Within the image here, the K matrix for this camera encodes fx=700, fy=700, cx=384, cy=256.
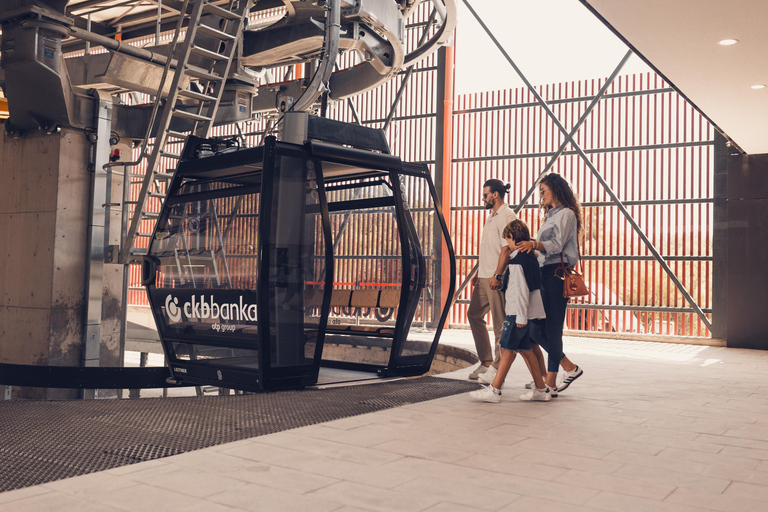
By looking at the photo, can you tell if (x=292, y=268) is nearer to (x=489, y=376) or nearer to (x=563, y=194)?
(x=489, y=376)

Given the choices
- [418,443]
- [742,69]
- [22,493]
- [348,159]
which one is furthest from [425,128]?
[22,493]

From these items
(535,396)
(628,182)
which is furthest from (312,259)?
(628,182)

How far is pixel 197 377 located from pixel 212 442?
2594mm

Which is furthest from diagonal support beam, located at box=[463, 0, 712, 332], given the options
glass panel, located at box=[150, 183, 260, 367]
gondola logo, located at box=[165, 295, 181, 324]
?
gondola logo, located at box=[165, 295, 181, 324]

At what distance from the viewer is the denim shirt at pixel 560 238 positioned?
5.11 meters

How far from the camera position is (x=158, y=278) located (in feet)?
20.5

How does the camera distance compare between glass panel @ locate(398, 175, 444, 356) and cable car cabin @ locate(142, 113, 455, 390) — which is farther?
glass panel @ locate(398, 175, 444, 356)

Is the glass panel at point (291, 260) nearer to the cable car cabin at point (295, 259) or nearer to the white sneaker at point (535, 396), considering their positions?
the cable car cabin at point (295, 259)

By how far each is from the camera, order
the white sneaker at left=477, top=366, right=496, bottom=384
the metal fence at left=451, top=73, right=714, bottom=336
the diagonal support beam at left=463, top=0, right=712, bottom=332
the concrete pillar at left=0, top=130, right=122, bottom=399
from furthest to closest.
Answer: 1. the metal fence at left=451, top=73, right=714, bottom=336
2. the diagonal support beam at left=463, top=0, right=712, bottom=332
3. the concrete pillar at left=0, top=130, right=122, bottom=399
4. the white sneaker at left=477, top=366, right=496, bottom=384

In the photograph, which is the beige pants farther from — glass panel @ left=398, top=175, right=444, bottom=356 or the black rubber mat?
the black rubber mat

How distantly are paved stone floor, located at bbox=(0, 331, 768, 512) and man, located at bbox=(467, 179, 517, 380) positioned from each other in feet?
3.27

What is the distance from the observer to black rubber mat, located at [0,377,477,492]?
317cm

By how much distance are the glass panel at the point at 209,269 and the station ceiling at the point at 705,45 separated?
134 inches

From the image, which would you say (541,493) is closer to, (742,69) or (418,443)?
(418,443)
